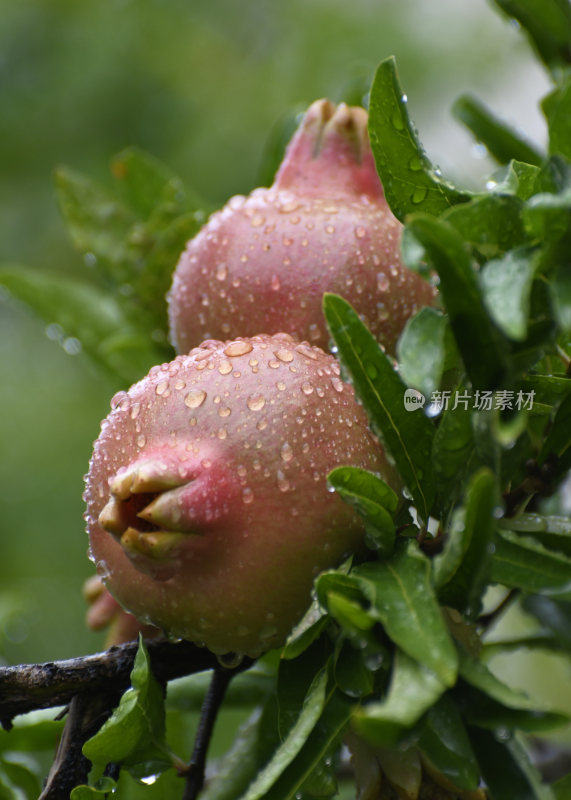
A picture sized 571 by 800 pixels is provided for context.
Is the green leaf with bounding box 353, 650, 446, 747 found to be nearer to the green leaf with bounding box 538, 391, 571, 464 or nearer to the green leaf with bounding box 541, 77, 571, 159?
the green leaf with bounding box 538, 391, 571, 464

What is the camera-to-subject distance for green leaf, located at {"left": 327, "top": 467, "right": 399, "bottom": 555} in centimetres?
46

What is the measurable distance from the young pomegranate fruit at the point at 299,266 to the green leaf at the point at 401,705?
0.26m

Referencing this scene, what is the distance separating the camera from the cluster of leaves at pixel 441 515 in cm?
41

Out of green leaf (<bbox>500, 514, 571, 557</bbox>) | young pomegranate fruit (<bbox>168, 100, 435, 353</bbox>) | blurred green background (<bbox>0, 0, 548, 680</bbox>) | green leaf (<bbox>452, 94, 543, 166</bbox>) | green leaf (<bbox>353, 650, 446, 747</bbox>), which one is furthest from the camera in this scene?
blurred green background (<bbox>0, 0, 548, 680</bbox>)

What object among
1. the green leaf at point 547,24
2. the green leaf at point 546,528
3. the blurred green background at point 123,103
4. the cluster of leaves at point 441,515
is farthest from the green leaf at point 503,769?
the blurred green background at point 123,103

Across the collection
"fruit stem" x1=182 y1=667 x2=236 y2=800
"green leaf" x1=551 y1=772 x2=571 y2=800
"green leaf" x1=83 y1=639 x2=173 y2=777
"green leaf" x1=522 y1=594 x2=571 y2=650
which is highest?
"green leaf" x1=83 y1=639 x2=173 y2=777

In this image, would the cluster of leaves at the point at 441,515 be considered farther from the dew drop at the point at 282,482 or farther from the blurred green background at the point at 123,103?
the blurred green background at the point at 123,103

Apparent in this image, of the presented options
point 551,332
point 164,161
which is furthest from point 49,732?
point 164,161

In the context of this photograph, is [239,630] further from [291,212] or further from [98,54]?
[98,54]

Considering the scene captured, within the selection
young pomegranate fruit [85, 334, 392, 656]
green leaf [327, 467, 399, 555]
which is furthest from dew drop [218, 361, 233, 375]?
green leaf [327, 467, 399, 555]

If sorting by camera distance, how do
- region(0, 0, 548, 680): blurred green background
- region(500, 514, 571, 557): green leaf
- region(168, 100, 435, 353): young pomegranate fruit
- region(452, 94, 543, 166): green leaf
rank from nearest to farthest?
region(500, 514, 571, 557): green leaf → region(168, 100, 435, 353): young pomegranate fruit → region(452, 94, 543, 166): green leaf → region(0, 0, 548, 680): blurred green background

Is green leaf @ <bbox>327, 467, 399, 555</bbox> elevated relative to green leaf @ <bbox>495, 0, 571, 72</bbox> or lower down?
lower down

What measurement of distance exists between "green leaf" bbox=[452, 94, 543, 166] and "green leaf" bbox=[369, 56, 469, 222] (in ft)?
1.04

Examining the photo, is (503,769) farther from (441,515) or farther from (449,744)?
(441,515)
